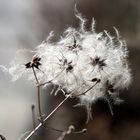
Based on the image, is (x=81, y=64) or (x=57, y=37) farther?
(x=57, y=37)

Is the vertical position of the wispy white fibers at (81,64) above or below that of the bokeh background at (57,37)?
below

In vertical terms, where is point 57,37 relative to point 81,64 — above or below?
above

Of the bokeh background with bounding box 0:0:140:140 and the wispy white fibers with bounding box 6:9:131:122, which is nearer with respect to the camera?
the wispy white fibers with bounding box 6:9:131:122

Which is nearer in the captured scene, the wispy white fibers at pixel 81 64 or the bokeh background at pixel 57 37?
the wispy white fibers at pixel 81 64

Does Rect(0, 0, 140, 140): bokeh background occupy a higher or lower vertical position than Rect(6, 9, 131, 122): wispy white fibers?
higher

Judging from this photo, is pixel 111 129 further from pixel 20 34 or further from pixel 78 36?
pixel 78 36
